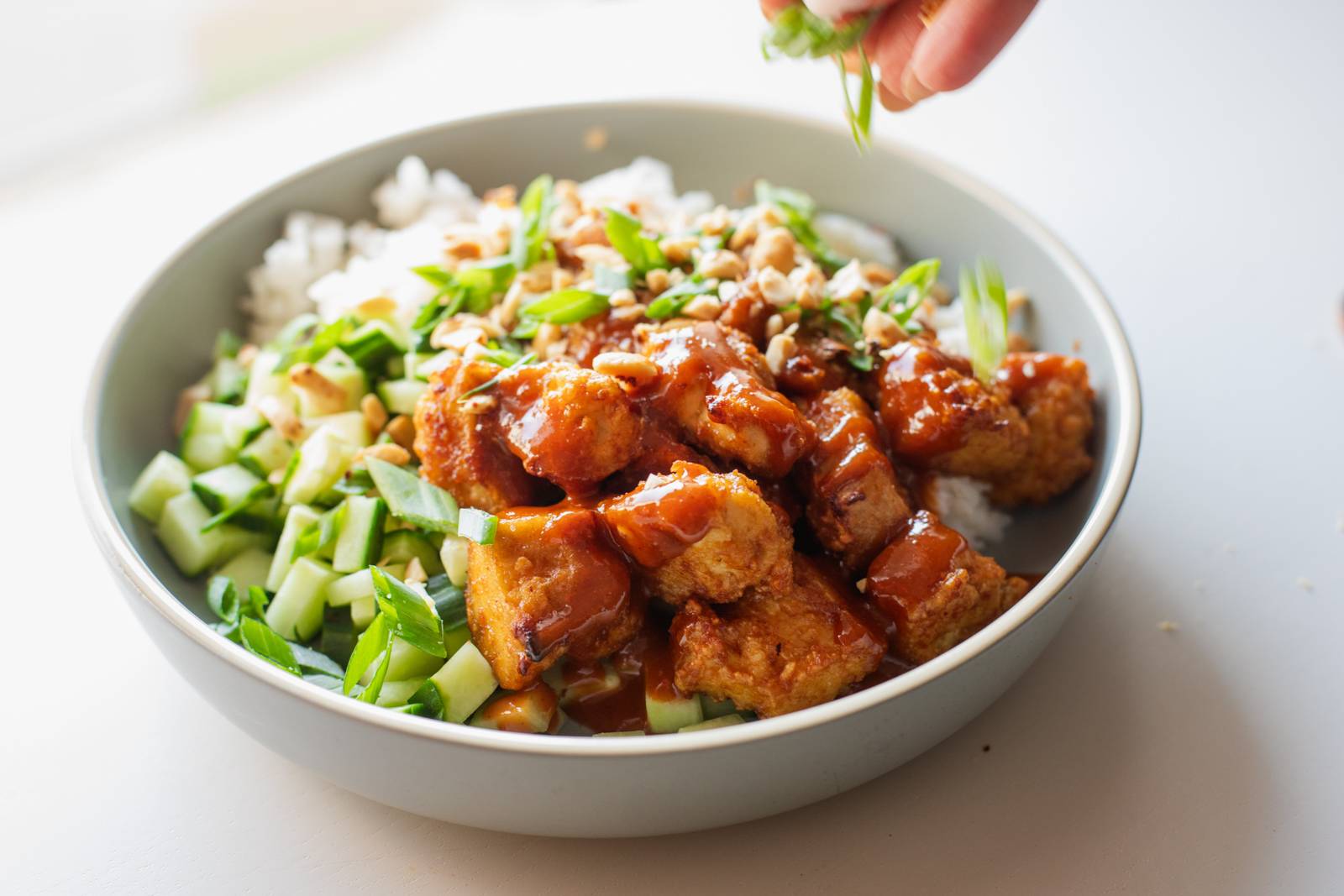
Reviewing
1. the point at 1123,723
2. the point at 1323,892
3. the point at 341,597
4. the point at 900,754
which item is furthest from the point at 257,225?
the point at 1323,892

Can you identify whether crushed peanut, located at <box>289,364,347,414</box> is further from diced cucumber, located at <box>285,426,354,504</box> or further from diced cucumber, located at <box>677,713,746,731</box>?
diced cucumber, located at <box>677,713,746,731</box>

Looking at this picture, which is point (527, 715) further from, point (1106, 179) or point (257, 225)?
point (1106, 179)

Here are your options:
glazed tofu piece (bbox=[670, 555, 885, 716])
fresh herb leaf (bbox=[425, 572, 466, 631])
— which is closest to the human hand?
glazed tofu piece (bbox=[670, 555, 885, 716])

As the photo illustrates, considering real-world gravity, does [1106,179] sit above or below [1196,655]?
above

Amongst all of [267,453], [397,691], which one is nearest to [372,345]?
[267,453]

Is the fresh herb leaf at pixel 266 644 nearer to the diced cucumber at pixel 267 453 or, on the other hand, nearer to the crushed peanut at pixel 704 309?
the diced cucumber at pixel 267 453

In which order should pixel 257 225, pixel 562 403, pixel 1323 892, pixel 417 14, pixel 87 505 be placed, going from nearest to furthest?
pixel 1323 892 < pixel 562 403 < pixel 87 505 < pixel 257 225 < pixel 417 14
